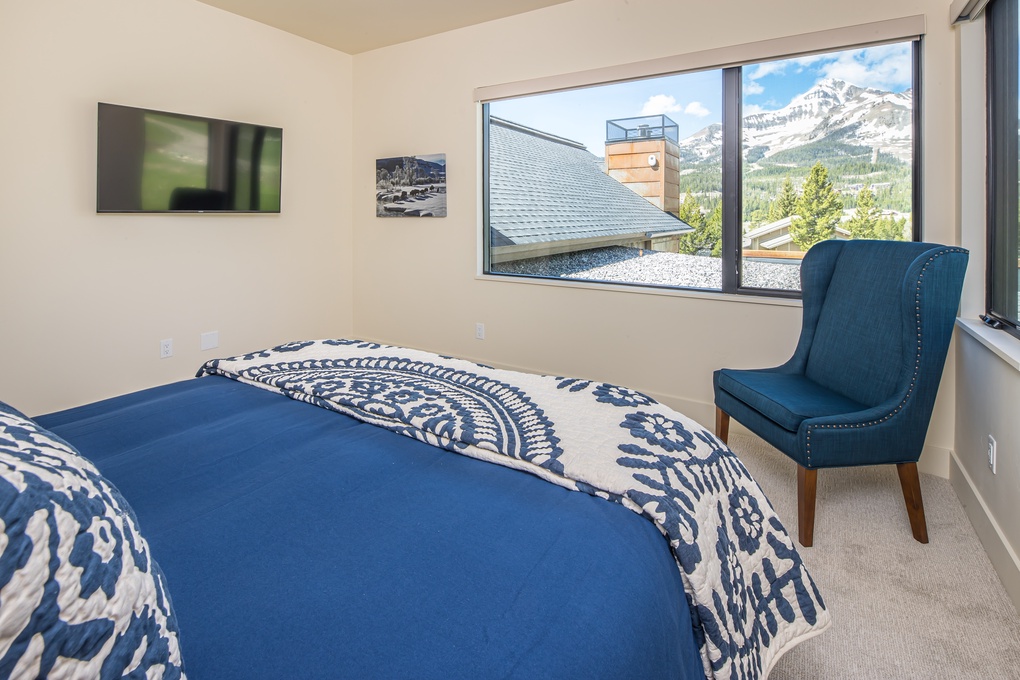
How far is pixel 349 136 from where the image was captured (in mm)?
5055

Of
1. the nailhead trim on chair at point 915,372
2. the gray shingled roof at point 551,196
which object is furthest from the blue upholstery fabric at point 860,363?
the gray shingled roof at point 551,196

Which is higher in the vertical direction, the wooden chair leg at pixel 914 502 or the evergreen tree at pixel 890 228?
the evergreen tree at pixel 890 228

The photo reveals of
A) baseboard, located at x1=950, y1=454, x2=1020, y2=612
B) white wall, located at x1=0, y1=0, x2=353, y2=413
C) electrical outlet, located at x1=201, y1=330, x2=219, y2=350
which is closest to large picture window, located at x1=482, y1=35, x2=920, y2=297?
baseboard, located at x1=950, y1=454, x2=1020, y2=612

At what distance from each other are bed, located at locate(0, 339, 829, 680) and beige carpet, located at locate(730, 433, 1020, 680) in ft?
1.32

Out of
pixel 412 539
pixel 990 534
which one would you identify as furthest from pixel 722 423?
pixel 412 539

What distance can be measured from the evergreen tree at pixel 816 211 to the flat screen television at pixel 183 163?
3428mm

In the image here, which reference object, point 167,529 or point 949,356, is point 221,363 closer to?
point 167,529

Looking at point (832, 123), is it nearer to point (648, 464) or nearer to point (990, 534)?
point (990, 534)

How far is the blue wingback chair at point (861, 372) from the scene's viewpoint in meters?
2.20

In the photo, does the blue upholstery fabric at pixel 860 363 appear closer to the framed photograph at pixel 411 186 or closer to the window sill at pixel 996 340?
the window sill at pixel 996 340

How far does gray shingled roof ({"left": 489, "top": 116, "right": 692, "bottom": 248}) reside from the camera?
12.9ft

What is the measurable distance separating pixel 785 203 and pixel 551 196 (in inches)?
60.9

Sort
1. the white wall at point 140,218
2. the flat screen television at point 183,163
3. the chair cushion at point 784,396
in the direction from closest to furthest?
the chair cushion at point 784,396 → the white wall at point 140,218 → the flat screen television at point 183,163

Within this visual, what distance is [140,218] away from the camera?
12.3ft
